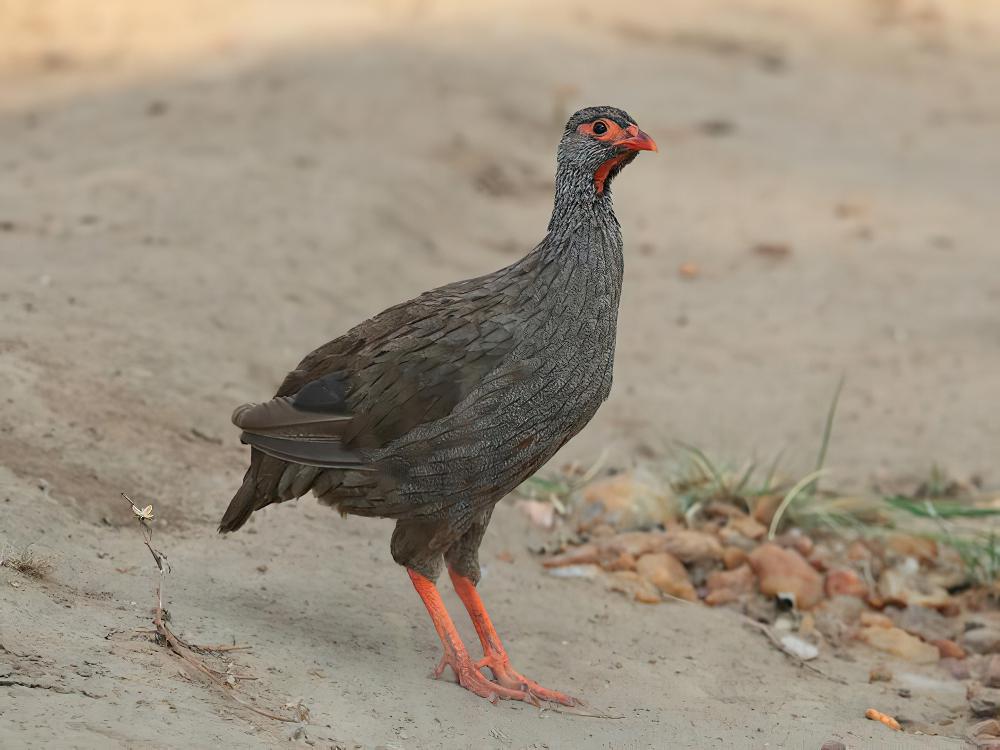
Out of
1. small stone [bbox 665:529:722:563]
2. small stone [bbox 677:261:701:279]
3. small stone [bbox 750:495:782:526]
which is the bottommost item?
small stone [bbox 665:529:722:563]

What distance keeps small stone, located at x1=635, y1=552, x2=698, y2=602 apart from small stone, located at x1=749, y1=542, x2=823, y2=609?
0.31 m

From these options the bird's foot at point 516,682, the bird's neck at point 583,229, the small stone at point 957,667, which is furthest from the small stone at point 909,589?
the bird's neck at point 583,229

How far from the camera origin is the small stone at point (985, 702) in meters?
4.50

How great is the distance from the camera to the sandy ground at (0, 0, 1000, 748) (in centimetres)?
409

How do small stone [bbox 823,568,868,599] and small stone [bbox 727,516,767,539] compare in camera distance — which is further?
→ small stone [bbox 727,516,767,539]

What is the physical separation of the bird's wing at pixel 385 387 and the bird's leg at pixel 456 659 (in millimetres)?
508

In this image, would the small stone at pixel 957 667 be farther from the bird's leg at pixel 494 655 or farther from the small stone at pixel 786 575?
the bird's leg at pixel 494 655

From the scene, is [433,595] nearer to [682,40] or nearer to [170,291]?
[170,291]

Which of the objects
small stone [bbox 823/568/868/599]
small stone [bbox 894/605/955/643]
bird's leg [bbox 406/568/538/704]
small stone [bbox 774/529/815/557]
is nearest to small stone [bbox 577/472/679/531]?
small stone [bbox 774/529/815/557]

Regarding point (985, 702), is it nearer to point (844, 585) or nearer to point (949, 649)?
point (949, 649)

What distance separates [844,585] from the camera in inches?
219

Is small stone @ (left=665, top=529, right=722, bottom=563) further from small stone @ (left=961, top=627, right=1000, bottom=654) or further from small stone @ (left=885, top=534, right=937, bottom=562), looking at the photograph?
small stone @ (left=961, top=627, right=1000, bottom=654)

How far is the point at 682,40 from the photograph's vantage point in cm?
1266

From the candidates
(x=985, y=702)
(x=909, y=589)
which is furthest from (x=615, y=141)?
(x=909, y=589)
